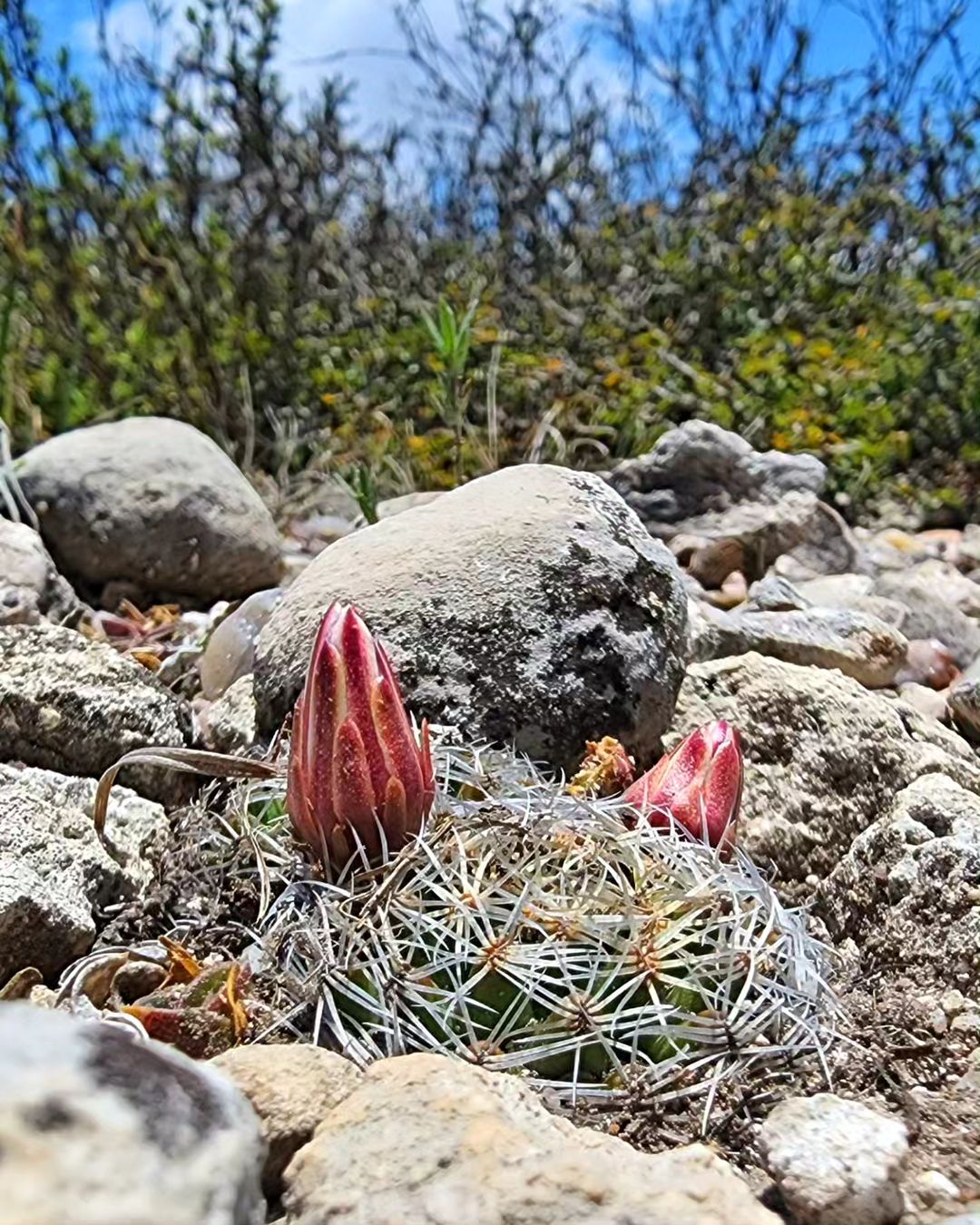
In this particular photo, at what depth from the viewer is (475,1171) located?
1.41 meters

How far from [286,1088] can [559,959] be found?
0.50 m

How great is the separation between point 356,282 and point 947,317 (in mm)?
3948

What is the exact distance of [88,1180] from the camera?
1078 mm

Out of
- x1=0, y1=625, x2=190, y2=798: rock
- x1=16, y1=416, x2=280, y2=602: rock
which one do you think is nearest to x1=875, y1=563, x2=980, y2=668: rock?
x1=16, y1=416, x2=280, y2=602: rock

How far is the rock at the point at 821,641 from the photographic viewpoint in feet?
11.9

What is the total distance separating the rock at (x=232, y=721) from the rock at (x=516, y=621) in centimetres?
7

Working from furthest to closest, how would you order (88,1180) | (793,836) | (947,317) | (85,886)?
(947,317), (793,836), (85,886), (88,1180)

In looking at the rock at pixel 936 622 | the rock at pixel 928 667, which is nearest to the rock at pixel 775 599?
the rock at pixel 928 667

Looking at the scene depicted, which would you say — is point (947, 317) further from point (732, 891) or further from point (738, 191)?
point (732, 891)

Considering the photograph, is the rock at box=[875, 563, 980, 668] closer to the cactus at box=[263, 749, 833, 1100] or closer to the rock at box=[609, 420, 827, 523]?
the rock at box=[609, 420, 827, 523]

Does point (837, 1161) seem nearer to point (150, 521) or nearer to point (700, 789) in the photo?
point (700, 789)

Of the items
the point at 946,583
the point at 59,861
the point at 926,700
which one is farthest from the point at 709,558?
the point at 59,861

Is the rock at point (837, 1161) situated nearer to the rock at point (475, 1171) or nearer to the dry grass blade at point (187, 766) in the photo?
the rock at point (475, 1171)

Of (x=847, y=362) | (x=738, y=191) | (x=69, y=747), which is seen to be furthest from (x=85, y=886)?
(x=738, y=191)
